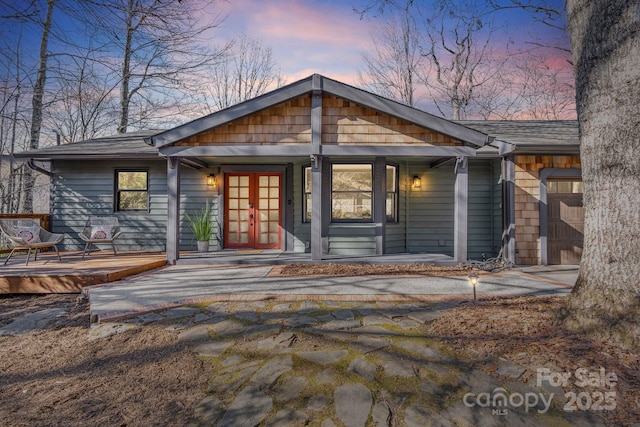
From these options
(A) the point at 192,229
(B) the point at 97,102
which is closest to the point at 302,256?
(A) the point at 192,229

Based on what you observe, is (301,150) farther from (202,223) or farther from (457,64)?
(457,64)

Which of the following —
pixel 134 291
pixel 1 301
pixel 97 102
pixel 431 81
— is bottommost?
pixel 1 301

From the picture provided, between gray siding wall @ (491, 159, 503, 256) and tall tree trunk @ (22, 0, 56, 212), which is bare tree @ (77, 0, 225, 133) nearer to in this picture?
tall tree trunk @ (22, 0, 56, 212)

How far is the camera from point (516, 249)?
6957 mm

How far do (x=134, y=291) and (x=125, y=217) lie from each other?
4.77 m

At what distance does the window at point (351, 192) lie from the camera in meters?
7.38

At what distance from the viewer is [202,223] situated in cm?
776

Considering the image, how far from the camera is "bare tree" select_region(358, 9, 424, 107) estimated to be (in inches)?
701

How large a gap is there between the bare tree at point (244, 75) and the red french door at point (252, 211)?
12.4 meters

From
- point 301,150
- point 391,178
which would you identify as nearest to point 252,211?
point 301,150

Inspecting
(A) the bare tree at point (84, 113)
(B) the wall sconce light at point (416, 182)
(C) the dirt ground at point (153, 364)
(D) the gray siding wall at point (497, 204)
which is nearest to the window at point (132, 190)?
(C) the dirt ground at point (153, 364)

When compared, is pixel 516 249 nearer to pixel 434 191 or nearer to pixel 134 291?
pixel 434 191

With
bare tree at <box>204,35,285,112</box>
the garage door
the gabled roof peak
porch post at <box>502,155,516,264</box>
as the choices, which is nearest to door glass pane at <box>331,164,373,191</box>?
the gabled roof peak

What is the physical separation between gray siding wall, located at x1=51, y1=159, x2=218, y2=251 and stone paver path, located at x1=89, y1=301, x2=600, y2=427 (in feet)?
17.7
